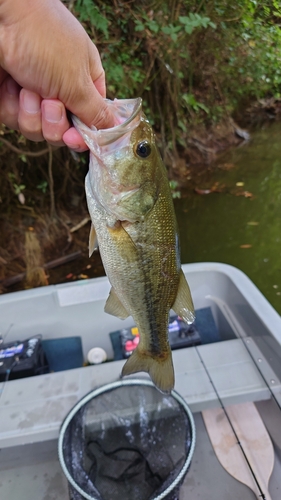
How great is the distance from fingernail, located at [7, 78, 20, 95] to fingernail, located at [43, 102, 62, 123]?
0.29 m

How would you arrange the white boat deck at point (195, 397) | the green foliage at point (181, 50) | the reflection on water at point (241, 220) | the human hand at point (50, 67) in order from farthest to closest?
1. the reflection on water at point (241, 220)
2. the green foliage at point (181, 50)
3. the white boat deck at point (195, 397)
4. the human hand at point (50, 67)

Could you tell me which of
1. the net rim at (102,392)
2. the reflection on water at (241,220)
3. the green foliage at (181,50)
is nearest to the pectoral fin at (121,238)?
the net rim at (102,392)

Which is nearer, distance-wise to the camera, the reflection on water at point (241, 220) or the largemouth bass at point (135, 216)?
the largemouth bass at point (135, 216)

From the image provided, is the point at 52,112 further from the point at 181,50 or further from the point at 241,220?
the point at 181,50

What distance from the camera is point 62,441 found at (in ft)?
5.49

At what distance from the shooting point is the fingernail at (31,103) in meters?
1.21

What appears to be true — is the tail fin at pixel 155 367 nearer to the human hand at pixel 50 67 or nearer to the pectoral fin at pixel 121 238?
the pectoral fin at pixel 121 238

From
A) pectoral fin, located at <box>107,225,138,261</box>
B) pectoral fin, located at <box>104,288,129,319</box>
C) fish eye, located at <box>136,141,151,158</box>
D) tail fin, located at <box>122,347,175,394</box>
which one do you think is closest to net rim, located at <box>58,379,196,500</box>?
tail fin, located at <box>122,347,175,394</box>

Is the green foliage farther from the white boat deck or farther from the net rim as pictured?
the net rim

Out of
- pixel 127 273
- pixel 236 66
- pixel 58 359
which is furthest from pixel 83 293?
pixel 236 66

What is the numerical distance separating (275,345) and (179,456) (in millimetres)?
771

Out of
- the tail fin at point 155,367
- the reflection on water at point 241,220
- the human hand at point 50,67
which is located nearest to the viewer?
the human hand at point 50,67

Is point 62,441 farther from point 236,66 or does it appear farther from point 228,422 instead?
point 236,66

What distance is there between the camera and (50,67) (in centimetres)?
102
